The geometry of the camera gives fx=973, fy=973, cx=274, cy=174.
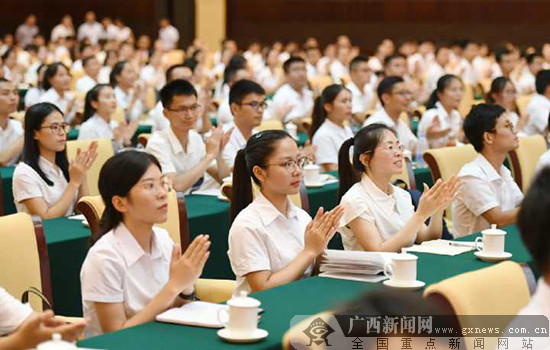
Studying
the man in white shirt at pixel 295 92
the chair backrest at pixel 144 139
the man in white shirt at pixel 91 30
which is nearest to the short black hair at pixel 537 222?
the chair backrest at pixel 144 139

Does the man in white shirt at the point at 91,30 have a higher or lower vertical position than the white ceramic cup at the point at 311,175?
higher

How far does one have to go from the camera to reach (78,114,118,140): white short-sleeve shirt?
20.1ft

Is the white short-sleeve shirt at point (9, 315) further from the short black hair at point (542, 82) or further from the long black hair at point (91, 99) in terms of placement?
the short black hair at point (542, 82)

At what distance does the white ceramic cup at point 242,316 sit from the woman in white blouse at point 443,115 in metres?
4.54

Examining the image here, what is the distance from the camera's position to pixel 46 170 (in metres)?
4.46

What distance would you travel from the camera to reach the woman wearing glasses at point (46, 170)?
14.2ft

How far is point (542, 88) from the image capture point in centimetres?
764

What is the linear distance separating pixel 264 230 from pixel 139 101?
6005mm

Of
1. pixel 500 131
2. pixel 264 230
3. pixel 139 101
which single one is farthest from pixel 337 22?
pixel 264 230

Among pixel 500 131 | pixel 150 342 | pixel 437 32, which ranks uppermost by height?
pixel 437 32

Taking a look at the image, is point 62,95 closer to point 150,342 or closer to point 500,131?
point 500,131

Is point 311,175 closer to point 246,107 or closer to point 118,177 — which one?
point 246,107

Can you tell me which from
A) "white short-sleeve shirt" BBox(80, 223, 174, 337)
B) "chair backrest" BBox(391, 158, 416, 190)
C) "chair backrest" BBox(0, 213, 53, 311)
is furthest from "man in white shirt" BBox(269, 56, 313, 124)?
"white short-sleeve shirt" BBox(80, 223, 174, 337)

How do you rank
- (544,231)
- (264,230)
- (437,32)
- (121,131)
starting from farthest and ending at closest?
(437,32), (121,131), (264,230), (544,231)
